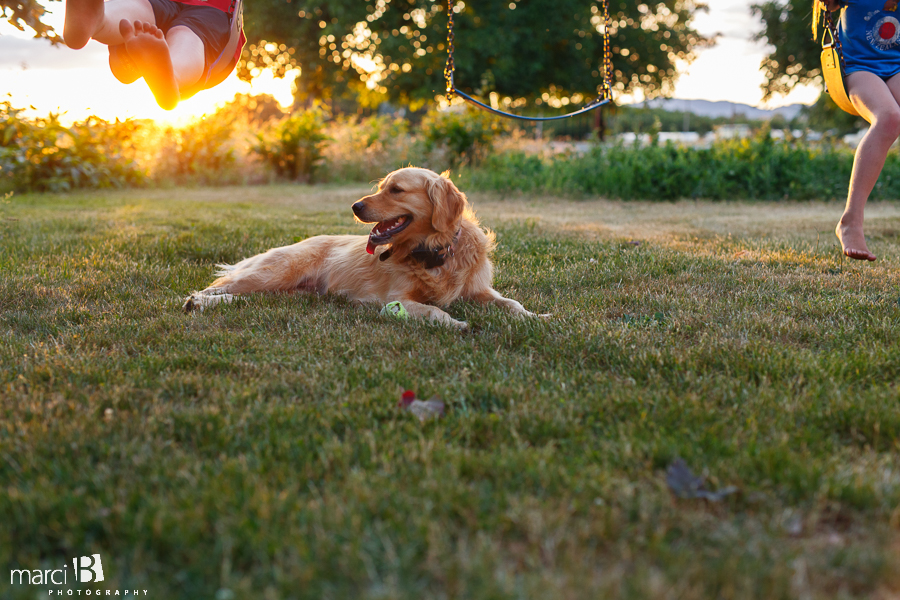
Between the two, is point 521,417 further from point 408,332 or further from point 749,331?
point 749,331

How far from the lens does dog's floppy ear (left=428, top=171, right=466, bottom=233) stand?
158 inches

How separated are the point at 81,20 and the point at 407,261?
Result: 221cm

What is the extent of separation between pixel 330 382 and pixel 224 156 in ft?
47.2

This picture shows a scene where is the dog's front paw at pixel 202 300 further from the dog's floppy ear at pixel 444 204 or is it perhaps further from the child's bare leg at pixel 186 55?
the dog's floppy ear at pixel 444 204

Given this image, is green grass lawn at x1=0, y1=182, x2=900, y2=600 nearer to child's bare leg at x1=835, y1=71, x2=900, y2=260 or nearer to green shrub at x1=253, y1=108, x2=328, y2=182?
child's bare leg at x1=835, y1=71, x2=900, y2=260

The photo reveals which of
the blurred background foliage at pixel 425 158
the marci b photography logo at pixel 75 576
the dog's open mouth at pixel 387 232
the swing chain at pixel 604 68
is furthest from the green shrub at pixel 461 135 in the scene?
the marci b photography logo at pixel 75 576

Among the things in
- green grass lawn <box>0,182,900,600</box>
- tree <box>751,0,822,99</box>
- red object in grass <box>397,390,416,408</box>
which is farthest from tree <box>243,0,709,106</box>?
red object in grass <box>397,390,416,408</box>

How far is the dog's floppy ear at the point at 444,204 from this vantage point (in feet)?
13.1

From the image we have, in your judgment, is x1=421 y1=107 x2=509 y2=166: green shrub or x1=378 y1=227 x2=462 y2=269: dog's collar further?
x1=421 y1=107 x2=509 y2=166: green shrub

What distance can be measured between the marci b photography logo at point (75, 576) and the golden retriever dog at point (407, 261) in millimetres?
2465

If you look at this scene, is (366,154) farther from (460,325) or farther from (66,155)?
(460,325)

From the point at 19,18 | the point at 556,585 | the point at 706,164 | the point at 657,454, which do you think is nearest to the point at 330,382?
the point at 657,454

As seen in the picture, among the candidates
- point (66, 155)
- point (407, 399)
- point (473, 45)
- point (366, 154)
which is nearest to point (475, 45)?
point (473, 45)

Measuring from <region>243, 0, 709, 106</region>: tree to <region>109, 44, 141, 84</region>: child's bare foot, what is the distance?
20.6 metres
